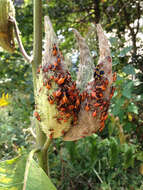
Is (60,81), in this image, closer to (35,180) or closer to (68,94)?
(68,94)

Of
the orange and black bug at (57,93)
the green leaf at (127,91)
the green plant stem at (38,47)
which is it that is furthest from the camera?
the green leaf at (127,91)

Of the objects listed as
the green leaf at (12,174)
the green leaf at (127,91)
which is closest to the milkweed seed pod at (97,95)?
the green leaf at (12,174)

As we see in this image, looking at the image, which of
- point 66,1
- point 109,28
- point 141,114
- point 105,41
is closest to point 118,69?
point 141,114

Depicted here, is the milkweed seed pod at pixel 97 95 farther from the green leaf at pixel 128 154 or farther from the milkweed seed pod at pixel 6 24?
the green leaf at pixel 128 154

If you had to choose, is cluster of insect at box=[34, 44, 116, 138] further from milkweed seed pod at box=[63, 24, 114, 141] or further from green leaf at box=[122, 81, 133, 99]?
green leaf at box=[122, 81, 133, 99]

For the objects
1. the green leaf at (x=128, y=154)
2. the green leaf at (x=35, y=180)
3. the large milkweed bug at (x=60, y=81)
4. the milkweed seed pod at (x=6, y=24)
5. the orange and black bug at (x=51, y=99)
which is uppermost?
the milkweed seed pod at (x=6, y=24)

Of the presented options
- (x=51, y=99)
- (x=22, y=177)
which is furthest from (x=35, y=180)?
(x=51, y=99)

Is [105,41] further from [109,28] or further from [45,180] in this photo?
[109,28]
